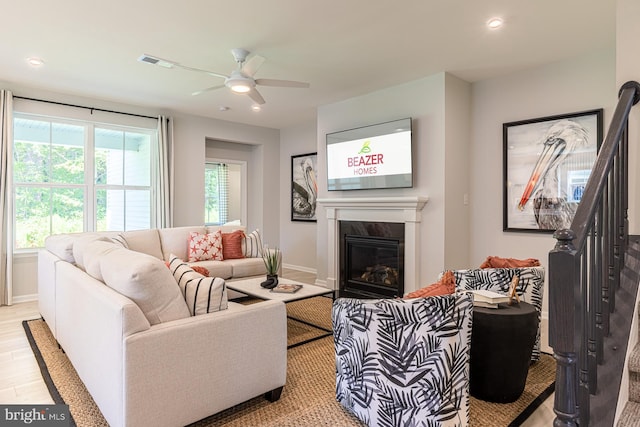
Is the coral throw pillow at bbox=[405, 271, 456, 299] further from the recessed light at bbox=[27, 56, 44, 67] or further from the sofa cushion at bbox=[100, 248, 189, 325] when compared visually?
the recessed light at bbox=[27, 56, 44, 67]

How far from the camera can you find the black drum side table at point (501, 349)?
6.93 ft

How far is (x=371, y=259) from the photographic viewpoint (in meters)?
5.01

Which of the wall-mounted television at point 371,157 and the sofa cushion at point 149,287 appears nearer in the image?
the sofa cushion at point 149,287

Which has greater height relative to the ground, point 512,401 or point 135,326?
point 135,326

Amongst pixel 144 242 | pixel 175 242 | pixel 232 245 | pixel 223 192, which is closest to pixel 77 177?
pixel 144 242

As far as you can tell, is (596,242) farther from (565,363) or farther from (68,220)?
(68,220)

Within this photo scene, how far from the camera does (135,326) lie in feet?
5.70

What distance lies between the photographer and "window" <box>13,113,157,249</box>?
4.75 meters

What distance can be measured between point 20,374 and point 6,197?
2.81m

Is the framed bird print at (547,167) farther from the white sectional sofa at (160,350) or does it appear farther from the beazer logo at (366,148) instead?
the white sectional sofa at (160,350)

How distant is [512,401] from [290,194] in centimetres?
547

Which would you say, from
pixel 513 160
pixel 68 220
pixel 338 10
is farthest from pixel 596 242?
pixel 68 220

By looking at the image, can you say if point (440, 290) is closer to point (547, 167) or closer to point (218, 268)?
point (547, 167)

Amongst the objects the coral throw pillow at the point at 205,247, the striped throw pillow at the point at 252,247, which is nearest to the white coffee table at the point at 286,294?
the coral throw pillow at the point at 205,247
